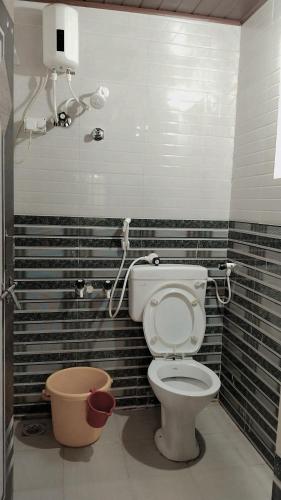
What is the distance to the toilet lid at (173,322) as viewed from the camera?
2139mm

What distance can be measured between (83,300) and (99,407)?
61 cm

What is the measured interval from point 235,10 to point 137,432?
2466 mm

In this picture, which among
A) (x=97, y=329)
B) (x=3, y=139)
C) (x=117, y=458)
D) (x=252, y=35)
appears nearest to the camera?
(x=3, y=139)

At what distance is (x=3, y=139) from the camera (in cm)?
122

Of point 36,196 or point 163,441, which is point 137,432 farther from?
point 36,196

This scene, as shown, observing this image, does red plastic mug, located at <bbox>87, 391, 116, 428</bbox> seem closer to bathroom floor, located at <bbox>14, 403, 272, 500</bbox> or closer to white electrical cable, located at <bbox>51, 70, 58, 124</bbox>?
bathroom floor, located at <bbox>14, 403, 272, 500</bbox>

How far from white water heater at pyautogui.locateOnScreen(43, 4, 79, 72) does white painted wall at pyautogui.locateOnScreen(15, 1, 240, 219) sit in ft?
0.50

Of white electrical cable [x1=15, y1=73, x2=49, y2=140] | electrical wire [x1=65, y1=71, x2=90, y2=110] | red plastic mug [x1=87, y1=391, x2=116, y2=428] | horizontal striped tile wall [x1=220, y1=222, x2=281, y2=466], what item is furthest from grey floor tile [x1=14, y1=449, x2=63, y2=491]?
electrical wire [x1=65, y1=71, x2=90, y2=110]

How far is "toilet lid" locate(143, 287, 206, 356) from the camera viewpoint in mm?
2139

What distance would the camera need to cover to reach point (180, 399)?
176cm

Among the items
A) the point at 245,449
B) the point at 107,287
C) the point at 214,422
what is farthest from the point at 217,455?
the point at 107,287

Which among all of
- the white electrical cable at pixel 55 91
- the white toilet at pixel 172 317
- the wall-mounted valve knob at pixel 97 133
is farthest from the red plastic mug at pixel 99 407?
the white electrical cable at pixel 55 91

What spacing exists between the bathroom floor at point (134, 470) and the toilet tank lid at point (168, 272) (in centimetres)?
89

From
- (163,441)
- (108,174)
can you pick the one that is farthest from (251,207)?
(163,441)
